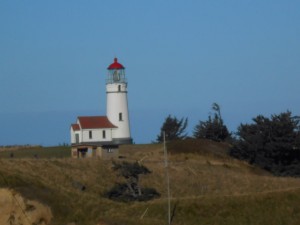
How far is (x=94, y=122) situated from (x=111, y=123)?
195cm

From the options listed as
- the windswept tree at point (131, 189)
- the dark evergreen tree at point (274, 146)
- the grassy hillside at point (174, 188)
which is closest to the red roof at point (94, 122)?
the grassy hillside at point (174, 188)

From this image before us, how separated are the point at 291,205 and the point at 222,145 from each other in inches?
1721

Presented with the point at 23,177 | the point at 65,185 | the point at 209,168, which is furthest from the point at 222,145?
the point at 23,177

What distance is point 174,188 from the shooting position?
55.2 metres

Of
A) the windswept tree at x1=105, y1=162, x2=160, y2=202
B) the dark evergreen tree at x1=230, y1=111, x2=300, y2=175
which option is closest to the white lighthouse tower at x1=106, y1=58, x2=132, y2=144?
the dark evergreen tree at x1=230, y1=111, x2=300, y2=175

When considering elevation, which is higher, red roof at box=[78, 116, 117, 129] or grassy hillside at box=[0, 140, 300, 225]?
red roof at box=[78, 116, 117, 129]

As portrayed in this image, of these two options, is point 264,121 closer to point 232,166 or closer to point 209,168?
point 232,166

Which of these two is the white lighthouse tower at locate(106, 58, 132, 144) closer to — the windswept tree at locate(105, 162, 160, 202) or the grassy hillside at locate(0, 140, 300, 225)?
the grassy hillside at locate(0, 140, 300, 225)

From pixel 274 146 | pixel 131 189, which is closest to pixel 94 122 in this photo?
pixel 274 146

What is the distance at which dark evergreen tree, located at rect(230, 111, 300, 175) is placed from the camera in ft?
237

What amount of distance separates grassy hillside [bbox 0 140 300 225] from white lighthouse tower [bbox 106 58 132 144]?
4.94 metres

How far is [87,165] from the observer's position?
2288 inches

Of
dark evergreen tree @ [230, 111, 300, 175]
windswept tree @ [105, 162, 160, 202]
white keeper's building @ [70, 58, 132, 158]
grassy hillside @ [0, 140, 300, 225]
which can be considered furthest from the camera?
white keeper's building @ [70, 58, 132, 158]

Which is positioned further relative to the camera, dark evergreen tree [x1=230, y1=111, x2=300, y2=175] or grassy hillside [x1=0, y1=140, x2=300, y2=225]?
dark evergreen tree [x1=230, y1=111, x2=300, y2=175]
